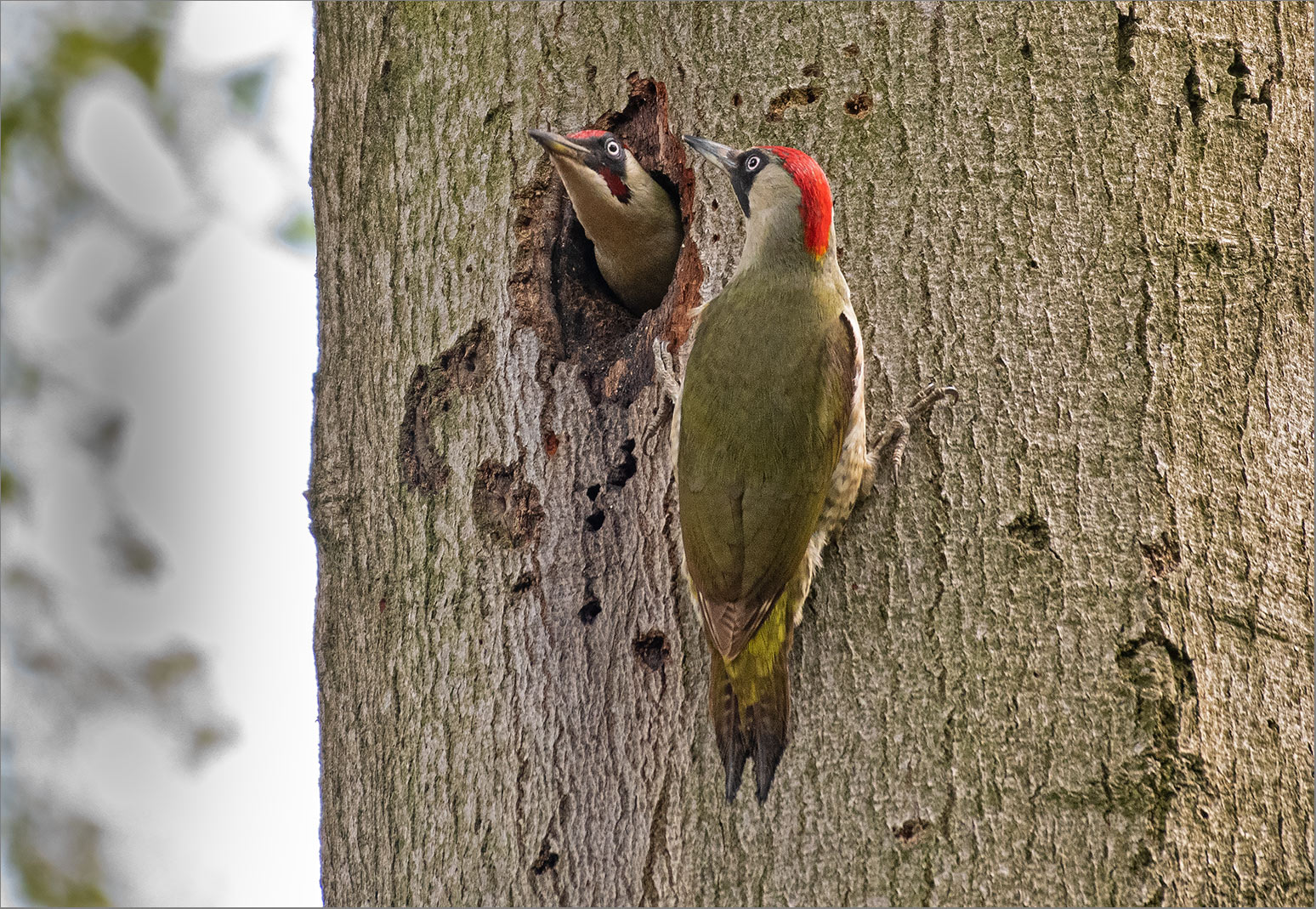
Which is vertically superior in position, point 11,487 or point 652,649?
point 11,487

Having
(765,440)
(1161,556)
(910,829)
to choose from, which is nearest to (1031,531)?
(1161,556)

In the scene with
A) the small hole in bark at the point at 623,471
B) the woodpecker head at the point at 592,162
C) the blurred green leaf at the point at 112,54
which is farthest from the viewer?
the blurred green leaf at the point at 112,54

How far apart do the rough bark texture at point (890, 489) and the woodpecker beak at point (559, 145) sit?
0.05m

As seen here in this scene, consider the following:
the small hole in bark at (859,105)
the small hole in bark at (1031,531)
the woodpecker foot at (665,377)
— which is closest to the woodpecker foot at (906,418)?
the small hole in bark at (1031,531)

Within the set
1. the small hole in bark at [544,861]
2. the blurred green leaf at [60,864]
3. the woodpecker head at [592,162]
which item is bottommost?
the blurred green leaf at [60,864]

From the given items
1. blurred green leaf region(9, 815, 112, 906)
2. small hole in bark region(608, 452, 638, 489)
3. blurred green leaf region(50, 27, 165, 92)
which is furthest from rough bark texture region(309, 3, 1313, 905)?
blurred green leaf region(9, 815, 112, 906)

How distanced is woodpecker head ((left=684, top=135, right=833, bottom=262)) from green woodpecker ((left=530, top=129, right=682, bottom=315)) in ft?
1.02

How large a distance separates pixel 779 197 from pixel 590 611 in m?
1.16

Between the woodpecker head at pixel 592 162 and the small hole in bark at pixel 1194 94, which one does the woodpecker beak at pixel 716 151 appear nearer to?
the woodpecker head at pixel 592 162

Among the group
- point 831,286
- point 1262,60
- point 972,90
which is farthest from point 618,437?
point 1262,60

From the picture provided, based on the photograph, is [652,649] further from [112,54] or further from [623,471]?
[112,54]

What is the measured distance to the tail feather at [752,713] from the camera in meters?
2.30

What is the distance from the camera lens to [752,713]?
7.82 ft

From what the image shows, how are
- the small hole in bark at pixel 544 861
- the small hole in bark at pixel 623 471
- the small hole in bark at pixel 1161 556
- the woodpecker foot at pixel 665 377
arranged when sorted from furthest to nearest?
1. the woodpecker foot at pixel 665 377
2. the small hole in bark at pixel 623 471
3. the small hole in bark at pixel 544 861
4. the small hole in bark at pixel 1161 556
